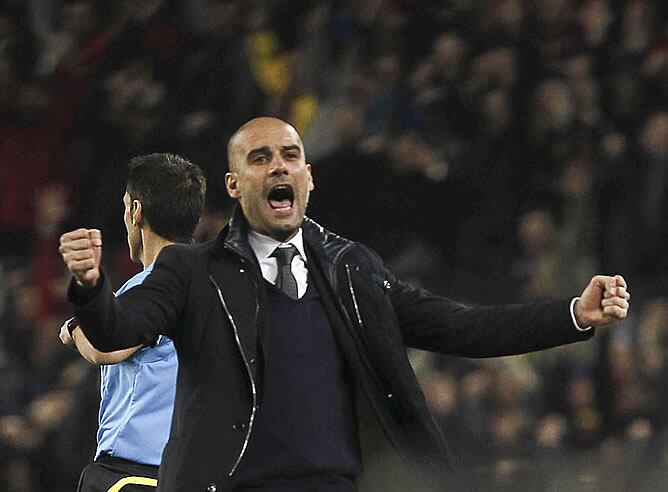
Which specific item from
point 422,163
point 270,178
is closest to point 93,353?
point 270,178

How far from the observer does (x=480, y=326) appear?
3.48 m

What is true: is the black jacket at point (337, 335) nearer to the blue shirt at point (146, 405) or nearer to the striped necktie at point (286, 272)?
the striped necktie at point (286, 272)

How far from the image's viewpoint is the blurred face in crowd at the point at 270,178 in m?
3.54

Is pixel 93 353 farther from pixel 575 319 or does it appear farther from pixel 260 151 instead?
pixel 575 319

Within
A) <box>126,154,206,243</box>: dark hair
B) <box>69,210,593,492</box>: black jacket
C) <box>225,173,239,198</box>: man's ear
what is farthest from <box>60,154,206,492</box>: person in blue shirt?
<box>69,210,593,492</box>: black jacket

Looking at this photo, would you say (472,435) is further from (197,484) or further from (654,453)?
(197,484)

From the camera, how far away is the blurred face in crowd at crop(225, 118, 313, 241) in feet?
11.6

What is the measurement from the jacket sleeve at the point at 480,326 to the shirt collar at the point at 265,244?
23cm

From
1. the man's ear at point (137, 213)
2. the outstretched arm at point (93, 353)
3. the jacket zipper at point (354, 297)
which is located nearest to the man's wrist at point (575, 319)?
the jacket zipper at point (354, 297)

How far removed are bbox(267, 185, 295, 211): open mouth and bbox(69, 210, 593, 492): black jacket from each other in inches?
3.6

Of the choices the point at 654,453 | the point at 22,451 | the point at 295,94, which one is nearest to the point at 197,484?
the point at 654,453

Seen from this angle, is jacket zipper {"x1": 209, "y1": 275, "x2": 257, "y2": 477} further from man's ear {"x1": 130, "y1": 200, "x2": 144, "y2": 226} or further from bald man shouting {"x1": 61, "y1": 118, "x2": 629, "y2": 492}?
man's ear {"x1": 130, "y1": 200, "x2": 144, "y2": 226}

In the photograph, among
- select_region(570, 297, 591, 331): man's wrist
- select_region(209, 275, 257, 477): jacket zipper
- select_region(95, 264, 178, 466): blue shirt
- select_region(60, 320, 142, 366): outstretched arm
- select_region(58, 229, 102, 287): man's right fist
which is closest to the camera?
select_region(58, 229, 102, 287): man's right fist

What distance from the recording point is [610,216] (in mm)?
7699
